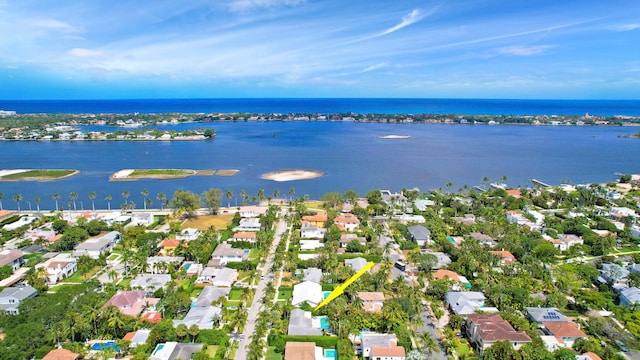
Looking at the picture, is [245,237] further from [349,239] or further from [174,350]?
[174,350]

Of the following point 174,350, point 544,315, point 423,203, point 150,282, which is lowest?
point 174,350

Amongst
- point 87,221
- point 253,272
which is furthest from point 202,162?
point 253,272

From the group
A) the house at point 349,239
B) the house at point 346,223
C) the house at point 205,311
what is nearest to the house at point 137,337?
the house at point 205,311

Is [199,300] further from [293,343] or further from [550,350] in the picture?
[550,350]

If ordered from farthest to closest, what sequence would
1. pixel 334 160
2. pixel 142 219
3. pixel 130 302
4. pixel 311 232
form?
pixel 334 160 → pixel 142 219 → pixel 311 232 → pixel 130 302

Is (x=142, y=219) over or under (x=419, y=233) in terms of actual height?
over

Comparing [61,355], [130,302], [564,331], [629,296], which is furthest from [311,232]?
[629,296]
